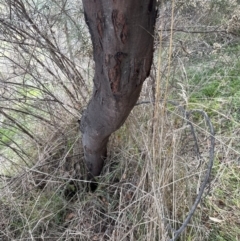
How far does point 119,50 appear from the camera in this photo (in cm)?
89

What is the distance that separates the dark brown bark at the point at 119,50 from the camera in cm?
82

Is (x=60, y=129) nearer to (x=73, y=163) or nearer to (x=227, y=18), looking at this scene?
(x=73, y=163)

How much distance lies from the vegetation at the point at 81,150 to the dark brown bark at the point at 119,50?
177 mm

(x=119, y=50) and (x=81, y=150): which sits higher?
(x=119, y=50)

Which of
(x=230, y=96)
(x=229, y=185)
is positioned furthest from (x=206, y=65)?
(x=229, y=185)

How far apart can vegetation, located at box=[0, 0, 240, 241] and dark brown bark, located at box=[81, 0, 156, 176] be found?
0.18 metres

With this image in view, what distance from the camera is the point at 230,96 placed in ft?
6.95

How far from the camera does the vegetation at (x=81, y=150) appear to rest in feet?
4.27

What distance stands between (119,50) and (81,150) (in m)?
0.88

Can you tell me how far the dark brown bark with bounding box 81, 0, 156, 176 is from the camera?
815 mm

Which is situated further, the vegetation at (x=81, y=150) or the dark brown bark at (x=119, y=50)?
the vegetation at (x=81, y=150)

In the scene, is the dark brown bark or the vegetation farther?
the vegetation

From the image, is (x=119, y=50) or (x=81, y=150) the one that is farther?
(x=81, y=150)

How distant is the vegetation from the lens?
1.30m
